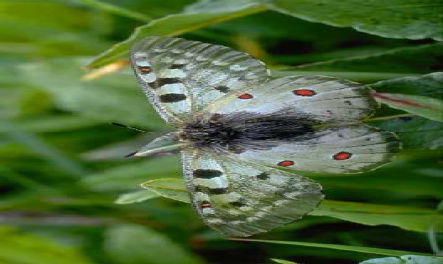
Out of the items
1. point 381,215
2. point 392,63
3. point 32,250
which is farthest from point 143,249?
point 392,63

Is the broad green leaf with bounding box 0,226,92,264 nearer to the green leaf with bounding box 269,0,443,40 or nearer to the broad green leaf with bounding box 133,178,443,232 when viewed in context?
the broad green leaf with bounding box 133,178,443,232

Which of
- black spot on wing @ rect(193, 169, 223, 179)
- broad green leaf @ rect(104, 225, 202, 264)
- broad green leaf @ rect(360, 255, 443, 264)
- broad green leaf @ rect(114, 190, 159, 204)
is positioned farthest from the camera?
broad green leaf @ rect(104, 225, 202, 264)

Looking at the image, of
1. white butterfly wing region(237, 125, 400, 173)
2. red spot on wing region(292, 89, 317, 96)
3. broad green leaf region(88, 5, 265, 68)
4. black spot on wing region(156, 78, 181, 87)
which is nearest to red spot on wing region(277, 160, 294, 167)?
white butterfly wing region(237, 125, 400, 173)

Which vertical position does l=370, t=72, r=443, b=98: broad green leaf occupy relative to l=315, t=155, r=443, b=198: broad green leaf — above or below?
above

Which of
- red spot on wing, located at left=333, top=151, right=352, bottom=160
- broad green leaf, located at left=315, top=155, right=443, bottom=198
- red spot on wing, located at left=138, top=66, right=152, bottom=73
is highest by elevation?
red spot on wing, located at left=138, top=66, right=152, bottom=73

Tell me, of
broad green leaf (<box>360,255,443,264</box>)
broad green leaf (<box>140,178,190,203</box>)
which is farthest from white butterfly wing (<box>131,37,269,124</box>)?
broad green leaf (<box>360,255,443,264</box>)

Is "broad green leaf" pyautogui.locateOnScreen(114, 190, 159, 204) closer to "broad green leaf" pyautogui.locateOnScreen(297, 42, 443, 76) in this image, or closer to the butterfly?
the butterfly

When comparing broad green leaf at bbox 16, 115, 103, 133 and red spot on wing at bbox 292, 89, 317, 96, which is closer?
red spot on wing at bbox 292, 89, 317, 96

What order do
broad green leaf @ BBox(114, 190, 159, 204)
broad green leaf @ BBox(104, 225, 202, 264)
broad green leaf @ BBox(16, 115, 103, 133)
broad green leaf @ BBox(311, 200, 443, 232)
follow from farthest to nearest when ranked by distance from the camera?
broad green leaf @ BBox(16, 115, 103, 133), broad green leaf @ BBox(104, 225, 202, 264), broad green leaf @ BBox(114, 190, 159, 204), broad green leaf @ BBox(311, 200, 443, 232)
